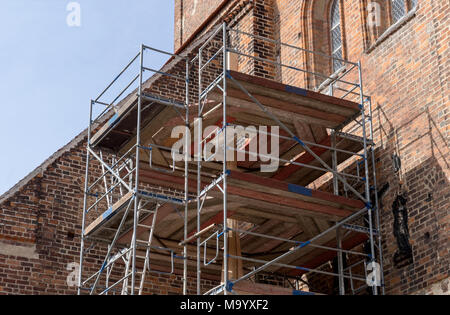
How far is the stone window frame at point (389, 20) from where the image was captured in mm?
16547

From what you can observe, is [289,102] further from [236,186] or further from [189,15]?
[189,15]

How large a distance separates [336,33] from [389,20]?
5.84ft

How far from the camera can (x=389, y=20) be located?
17.7m

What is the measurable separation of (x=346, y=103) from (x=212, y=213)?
2940 mm

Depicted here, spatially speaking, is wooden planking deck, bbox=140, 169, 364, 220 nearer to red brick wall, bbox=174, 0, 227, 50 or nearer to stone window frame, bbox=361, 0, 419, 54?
stone window frame, bbox=361, 0, 419, 54

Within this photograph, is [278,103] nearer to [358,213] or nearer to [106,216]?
[358,213]

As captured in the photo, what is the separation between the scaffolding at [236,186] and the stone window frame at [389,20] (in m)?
0.58

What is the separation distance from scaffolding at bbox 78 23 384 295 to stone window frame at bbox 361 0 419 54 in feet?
1.90

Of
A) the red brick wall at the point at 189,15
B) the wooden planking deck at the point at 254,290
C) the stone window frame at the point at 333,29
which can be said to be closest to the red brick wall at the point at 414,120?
the stone window frame at the point at 333,29

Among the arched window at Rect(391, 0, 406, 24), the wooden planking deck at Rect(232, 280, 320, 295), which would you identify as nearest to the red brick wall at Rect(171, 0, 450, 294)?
the arched window at Rect(391, 0, 406, 24)

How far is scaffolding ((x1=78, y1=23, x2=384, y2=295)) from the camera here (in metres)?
15.2

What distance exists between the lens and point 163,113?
16.4 m

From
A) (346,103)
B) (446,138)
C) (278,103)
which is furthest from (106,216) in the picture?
(446,138)

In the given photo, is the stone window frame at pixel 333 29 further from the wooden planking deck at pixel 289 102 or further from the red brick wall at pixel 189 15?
the red brick wall at pixel 189 15
